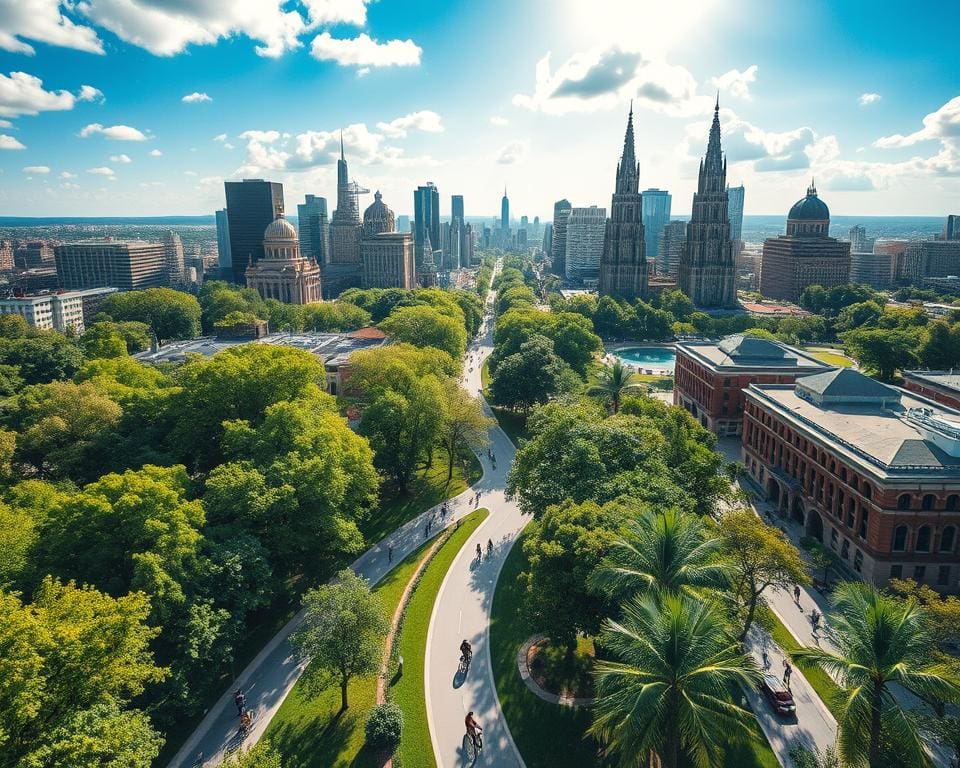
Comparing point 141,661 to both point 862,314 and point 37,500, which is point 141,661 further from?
point 862,314

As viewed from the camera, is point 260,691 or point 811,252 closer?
point 260,691

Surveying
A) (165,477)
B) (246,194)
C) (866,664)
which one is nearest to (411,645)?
(165,477)

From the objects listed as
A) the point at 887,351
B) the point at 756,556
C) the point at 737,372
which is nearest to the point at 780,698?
the point at 756,556

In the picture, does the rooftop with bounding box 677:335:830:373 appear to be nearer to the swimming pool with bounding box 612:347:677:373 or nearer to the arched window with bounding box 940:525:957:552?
the arched window with bounding box 940:525:957:552

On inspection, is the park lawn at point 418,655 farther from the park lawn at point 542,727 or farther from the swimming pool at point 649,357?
the swimming pool at point 649,357

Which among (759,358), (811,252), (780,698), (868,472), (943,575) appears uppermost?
(811,252)

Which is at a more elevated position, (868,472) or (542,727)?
(868,472)

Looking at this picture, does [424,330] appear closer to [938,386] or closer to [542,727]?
[938,386]

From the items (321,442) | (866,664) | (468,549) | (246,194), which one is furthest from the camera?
(246,194)
